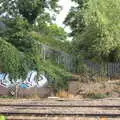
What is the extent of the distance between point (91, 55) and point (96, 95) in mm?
8276

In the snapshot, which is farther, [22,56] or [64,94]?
[22,56]

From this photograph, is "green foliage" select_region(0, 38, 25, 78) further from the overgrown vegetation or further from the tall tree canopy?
the tall tree canopy

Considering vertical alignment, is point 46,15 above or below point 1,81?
above

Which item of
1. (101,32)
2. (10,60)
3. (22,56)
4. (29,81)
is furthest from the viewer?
(101,32)

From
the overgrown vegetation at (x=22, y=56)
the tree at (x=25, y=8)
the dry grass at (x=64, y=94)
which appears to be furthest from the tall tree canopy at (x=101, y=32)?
the tree at (x=25, y=8)

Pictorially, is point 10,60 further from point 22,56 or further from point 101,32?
point 101,32

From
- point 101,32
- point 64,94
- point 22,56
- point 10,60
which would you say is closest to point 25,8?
point 101,32

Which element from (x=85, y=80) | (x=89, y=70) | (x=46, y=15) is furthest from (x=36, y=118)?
(x=46, y=15)

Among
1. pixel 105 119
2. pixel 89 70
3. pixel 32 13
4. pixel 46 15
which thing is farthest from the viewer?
pixel 46 15

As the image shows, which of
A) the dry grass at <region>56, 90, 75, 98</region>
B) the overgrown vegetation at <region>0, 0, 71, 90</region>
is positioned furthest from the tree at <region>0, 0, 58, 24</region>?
the dry grass at <region>56, 90, 75, 98</region>

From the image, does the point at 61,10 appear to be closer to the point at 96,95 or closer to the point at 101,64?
the point at 101,64

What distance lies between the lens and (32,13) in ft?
158

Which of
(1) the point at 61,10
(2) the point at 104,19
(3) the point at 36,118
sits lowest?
(3) the point at 36,118

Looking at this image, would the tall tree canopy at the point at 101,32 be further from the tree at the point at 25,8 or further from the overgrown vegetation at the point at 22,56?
the tree at the point at 25,8
